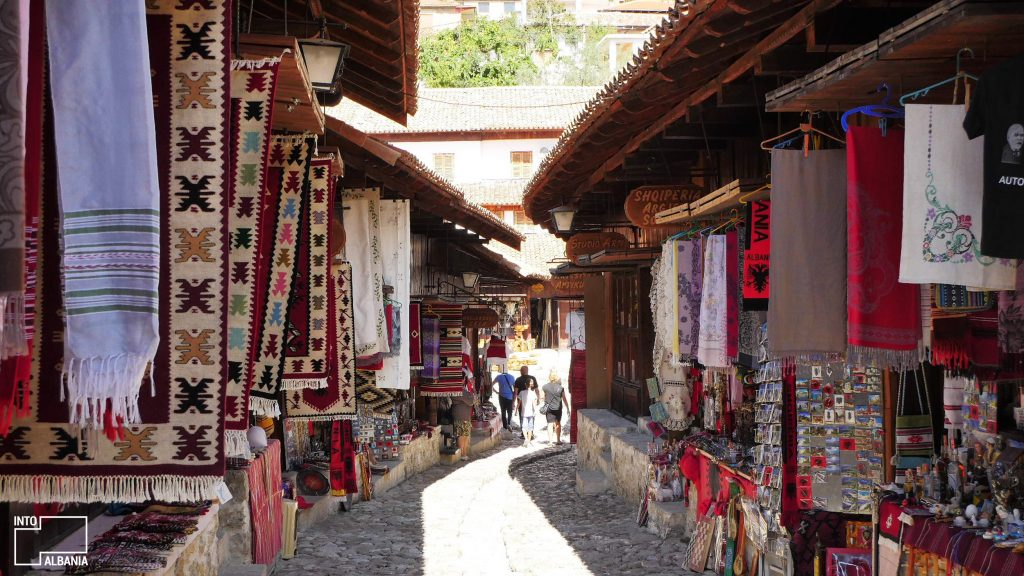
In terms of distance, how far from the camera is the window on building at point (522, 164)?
40.4 m

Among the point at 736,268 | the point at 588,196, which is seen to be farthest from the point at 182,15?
the point at 588,196

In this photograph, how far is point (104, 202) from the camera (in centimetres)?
258

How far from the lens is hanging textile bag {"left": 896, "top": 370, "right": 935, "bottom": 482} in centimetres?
700

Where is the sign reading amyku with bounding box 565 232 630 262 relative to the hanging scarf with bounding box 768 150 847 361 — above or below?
above

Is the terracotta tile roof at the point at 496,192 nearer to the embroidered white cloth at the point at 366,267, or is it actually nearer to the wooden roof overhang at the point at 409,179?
the wooden roof overhang at the point at 409,179

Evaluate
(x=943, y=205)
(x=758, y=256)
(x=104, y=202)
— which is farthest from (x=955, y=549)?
(x=104, y=202)

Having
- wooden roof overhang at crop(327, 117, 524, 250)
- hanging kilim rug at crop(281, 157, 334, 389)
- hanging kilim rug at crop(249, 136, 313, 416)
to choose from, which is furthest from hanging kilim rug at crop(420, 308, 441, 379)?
hanging kilim rug at crop(249, 136, 313, 416)

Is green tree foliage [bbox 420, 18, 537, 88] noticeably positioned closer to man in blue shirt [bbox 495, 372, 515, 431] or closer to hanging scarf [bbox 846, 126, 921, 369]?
man in blue shirt [bbox 495, 372, 515, 431]

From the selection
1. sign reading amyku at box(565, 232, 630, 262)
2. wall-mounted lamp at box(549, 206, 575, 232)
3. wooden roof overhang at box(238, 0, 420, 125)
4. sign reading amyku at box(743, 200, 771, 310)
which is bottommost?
sign reading amyku at box(743, 200, 771, 310)

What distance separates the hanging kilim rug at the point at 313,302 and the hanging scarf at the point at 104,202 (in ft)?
14.4

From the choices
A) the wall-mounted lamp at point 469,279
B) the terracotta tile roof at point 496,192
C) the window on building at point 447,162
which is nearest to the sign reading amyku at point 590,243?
the wall-mounted lamp at point 469,279

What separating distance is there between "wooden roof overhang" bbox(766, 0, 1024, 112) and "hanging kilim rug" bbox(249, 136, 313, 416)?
101 inches

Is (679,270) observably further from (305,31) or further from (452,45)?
(452,45)

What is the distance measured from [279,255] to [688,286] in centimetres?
443
